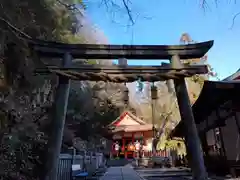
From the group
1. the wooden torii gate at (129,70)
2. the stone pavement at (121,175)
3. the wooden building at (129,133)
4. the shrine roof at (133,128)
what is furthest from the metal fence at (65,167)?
the shrine roof at (133,128)

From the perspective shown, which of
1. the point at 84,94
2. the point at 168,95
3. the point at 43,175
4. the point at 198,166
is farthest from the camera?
the point at 168,95

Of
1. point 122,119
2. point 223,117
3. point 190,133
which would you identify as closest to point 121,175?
point 223,117

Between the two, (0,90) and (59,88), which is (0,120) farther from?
(59,88)

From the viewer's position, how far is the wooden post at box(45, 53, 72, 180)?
211 inches

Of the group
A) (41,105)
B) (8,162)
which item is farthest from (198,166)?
(41,105)

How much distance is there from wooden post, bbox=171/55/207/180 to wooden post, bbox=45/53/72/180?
287 cm

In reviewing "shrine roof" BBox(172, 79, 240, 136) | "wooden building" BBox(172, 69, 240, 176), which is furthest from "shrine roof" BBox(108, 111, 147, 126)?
"shrine roof" BBox(172, 79, 240, 136)

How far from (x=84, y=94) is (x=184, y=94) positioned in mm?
14290

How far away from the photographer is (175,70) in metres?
6.34

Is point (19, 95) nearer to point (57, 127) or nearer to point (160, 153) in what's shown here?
point (57, 127)

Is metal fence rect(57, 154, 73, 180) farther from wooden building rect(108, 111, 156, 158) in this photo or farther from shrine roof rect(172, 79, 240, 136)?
wooden building rect(108, 111, 156, 158)

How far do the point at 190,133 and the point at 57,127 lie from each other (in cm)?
322

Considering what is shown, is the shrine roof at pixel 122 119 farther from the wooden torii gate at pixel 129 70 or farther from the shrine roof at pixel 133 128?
the wooden torii gate at pixel 129 70

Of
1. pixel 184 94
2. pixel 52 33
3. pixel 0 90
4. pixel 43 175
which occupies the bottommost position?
pixel 43 175
